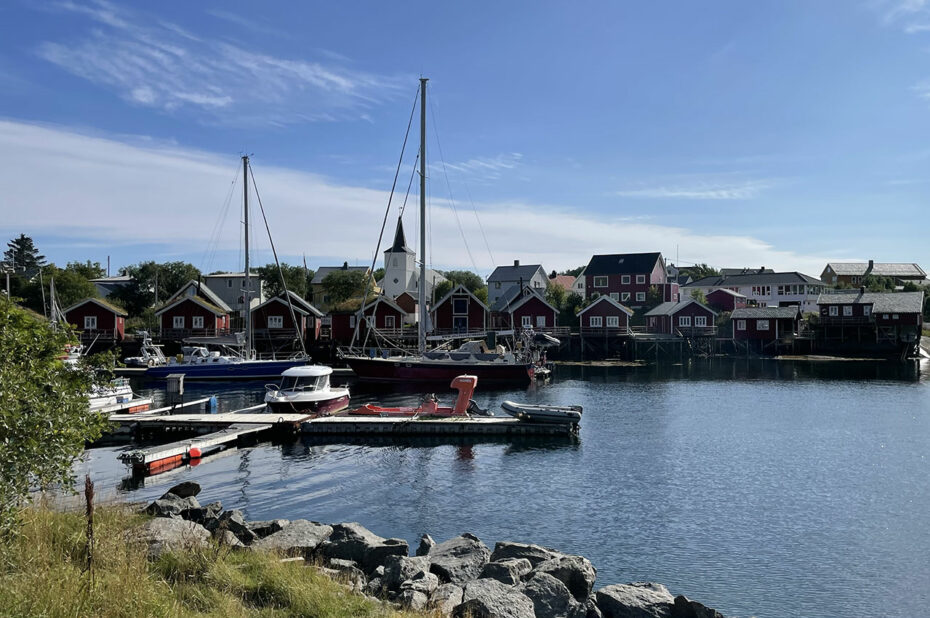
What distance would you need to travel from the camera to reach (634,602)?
40.5 ft

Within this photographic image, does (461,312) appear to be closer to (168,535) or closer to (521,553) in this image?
(521,553)

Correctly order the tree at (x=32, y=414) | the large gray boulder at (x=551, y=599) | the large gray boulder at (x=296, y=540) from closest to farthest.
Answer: the tree at (x=32, y=414) → the large gray boulder at (x=551, y=599) → the large gray boulder at (x=296, y=540)

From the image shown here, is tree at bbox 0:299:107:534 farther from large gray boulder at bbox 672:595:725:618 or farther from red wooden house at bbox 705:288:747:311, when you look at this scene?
red wooden house at bbox 705:288:747:311

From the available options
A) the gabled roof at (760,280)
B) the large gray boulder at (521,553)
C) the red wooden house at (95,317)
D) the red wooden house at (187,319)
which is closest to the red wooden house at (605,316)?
the gabled roof at (760,280)

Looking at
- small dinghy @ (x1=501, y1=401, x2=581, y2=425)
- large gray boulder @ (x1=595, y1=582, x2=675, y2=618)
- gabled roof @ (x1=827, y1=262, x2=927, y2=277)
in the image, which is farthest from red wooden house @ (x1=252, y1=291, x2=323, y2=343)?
gabled roof @ (x1=827, y1=262, x2=927, y2=277)

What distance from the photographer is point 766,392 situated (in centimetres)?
4938

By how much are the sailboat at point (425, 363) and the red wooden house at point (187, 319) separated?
22.8 metres

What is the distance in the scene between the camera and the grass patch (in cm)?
815

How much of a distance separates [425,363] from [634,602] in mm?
39241

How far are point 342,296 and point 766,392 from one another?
5541 centimetres

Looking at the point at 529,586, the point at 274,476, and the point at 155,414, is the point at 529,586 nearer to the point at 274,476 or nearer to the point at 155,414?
the point at 274,476

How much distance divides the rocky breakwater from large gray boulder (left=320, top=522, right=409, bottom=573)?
19 mm

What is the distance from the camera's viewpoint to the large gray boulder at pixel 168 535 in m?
11.8

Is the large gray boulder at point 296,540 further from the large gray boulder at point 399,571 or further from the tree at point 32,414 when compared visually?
the tree at point 32,414
